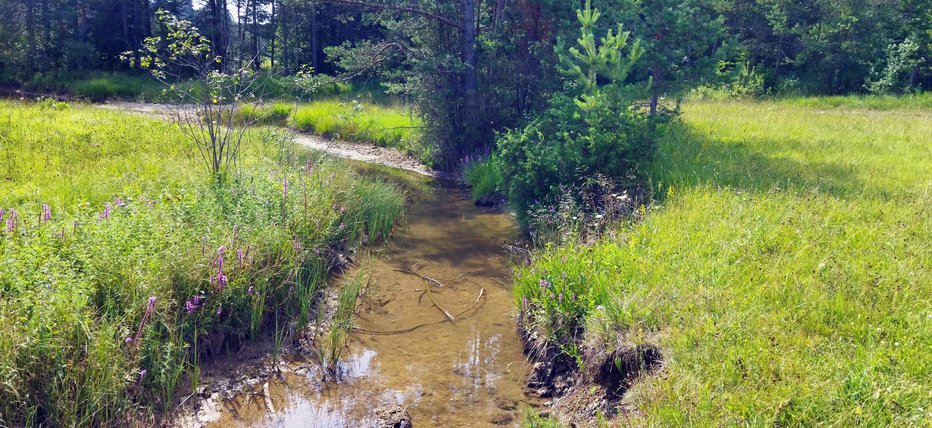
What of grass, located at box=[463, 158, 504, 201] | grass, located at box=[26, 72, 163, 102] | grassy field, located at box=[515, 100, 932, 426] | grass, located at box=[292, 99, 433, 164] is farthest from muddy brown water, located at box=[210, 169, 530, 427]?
grass, located at box=[26, 72, 163, 102]

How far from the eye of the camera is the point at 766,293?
16.4 feet

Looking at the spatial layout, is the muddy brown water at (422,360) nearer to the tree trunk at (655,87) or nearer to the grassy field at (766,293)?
the grassy field at (766,293)

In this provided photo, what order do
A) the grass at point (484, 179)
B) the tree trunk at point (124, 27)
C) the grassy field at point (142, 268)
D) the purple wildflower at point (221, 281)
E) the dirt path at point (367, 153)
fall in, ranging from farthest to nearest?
the tree trunk at point (124, 27)
the dirt path at point (367, 153)
the grass at point (484, 179)
the purple wildflower at point (221, 281)
the grassy field at point (142, 268)

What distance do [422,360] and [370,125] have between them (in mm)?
12474

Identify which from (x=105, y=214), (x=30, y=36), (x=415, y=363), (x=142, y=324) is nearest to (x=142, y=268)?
(x=142, y=324)

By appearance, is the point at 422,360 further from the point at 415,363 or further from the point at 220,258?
the point at 220,258

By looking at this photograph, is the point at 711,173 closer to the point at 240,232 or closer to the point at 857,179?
the point at 857,179

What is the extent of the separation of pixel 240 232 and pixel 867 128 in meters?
12.8

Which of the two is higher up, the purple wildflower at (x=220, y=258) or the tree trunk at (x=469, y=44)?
the tree trunk at (x=469, y=44)

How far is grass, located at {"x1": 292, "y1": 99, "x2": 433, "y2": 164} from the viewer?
51.6 ft

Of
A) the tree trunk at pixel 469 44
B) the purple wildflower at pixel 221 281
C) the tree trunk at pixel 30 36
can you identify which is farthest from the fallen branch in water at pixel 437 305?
the tree trunk at pixel 30 36

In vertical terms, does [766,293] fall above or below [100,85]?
below

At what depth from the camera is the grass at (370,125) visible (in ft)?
51.6

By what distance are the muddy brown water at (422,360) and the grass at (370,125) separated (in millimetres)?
7122
